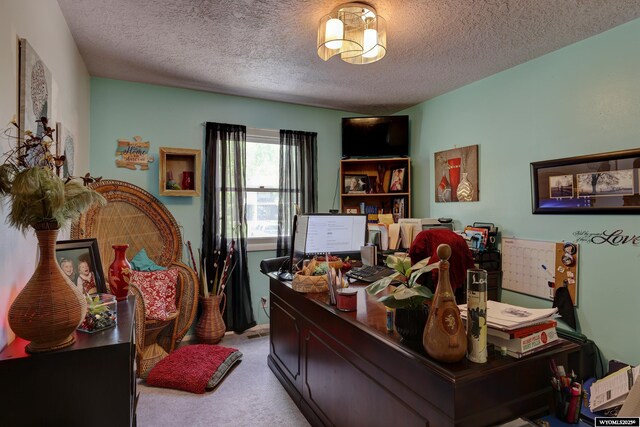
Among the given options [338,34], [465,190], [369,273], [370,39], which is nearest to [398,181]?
[465,190]

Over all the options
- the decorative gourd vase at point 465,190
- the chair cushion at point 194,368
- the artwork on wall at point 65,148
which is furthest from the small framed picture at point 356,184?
the artwork on wall at point 65,148

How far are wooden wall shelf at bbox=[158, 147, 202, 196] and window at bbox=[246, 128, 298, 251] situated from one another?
599 millimetres

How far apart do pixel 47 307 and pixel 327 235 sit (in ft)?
6.13

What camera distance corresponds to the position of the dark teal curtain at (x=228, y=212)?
3.67 metres

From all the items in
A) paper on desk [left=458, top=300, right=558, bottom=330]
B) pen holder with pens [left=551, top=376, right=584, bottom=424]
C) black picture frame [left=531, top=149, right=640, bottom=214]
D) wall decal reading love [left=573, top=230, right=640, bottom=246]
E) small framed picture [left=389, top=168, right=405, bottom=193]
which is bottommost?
pen holder with pens [left=551, top=376, right=584, bottom=424]

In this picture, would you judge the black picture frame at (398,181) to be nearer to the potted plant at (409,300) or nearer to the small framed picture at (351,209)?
the small framed picture at (351,209)

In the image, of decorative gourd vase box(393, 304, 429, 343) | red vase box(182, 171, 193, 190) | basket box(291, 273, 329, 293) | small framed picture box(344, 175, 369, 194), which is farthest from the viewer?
small framed picture box(344, 175, 369, 194)

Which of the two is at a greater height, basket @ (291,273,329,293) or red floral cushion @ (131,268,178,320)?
basket @ (291,273,329,293)

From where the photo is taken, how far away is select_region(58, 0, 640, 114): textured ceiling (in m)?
2.15

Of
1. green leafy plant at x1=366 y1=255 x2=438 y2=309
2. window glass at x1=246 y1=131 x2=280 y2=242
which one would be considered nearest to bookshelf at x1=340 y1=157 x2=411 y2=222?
window glass at x1=246 y1=131 x2=280 y2=242

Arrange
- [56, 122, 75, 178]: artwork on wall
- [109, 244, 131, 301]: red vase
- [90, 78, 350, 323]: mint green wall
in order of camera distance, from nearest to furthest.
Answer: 1. [109, 244, 131, 301]: red vase
2. [56, 122, 75, 178]: artwork on wall
3. [90, 78, 350, 323]: mint green wall

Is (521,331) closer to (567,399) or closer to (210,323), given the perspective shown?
(567,399)

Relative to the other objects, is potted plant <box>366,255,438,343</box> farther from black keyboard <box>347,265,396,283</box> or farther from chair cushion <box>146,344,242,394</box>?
chair cushion <box>146,344,242,394</box>

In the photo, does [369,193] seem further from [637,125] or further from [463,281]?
[637,125]
